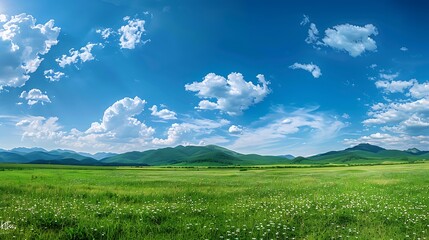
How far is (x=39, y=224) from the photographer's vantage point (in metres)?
10.8

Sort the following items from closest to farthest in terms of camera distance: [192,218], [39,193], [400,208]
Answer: [192,218], [400,208], [39,193]

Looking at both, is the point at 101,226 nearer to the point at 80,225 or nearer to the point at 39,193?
the point at 80,225

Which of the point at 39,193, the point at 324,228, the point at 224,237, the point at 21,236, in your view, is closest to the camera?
the point at 21,236

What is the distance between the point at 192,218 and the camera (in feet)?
40.4

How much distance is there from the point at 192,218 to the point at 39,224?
538 centimetres

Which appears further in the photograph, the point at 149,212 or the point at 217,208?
the point at 217,208

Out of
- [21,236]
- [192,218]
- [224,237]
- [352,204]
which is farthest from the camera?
[352,204]

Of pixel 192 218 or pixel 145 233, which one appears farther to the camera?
pixel 192 218

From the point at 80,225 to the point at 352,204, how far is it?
12742mm

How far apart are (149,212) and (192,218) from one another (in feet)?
6.53

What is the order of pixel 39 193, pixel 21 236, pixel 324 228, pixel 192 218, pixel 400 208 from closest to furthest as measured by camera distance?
pixel 21 236 < pixel 324 228 < pixel 192 218 < pixel 400 208 < pixel 39 193

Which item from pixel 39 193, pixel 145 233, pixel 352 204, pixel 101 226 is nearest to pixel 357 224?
pixel 352 204

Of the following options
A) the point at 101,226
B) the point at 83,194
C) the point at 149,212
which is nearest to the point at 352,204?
the point at 149,212

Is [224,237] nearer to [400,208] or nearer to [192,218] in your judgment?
[192,218]
